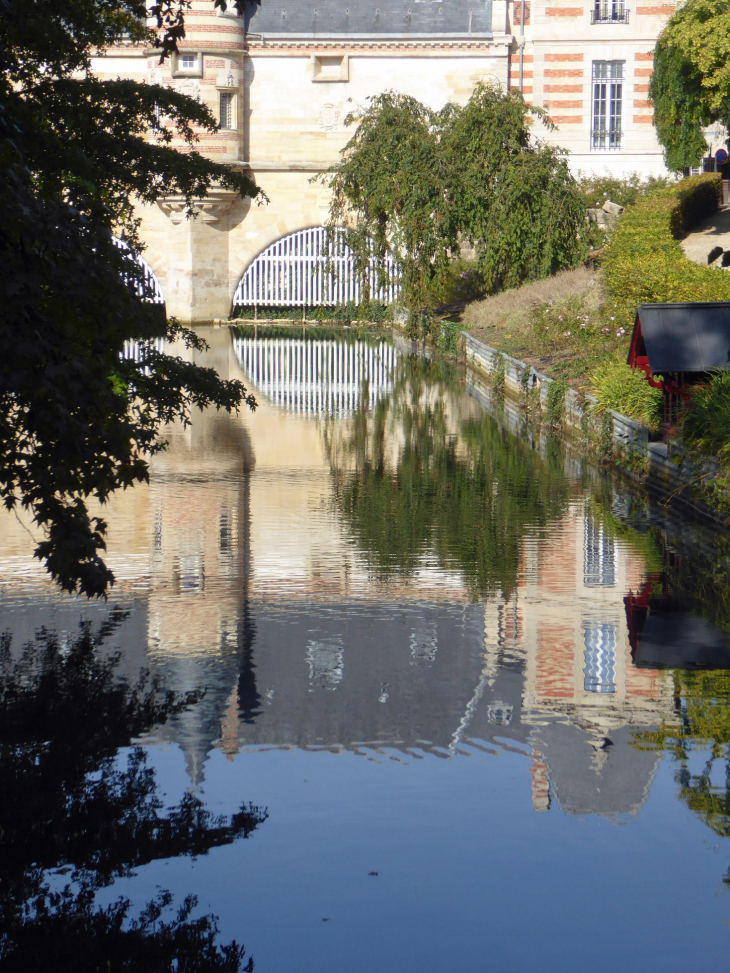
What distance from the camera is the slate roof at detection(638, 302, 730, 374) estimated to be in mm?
13711

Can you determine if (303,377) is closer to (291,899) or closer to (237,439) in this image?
(237,439)

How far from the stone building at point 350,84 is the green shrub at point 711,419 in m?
26.5

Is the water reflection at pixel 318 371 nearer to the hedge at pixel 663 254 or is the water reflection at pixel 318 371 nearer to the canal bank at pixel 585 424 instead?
the canal bank at pixel 585 424

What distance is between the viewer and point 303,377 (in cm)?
2589

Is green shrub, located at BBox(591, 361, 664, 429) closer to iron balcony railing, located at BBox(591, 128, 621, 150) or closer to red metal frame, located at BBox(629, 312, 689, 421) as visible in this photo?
red metal frame, located at BBox(629, 312, 689, 421)

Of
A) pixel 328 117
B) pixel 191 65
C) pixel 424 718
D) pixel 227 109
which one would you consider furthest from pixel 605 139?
pixel 424 718

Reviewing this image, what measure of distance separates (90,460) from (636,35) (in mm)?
37242

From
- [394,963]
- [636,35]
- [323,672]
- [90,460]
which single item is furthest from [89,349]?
[636,35]

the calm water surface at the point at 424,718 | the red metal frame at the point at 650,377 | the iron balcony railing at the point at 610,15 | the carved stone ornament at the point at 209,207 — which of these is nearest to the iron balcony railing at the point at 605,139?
the iron balcony railing at the point at 610,15

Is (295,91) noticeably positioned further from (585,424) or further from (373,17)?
(585,424)

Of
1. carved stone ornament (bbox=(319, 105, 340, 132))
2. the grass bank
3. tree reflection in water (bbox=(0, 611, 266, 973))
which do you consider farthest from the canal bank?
carved stone ornament (bbox=(319, 105, 340, 132))

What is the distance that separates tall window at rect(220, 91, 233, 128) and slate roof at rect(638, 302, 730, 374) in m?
26.6

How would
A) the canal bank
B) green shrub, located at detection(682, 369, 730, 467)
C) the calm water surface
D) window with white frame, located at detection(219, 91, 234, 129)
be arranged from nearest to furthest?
the calm water surface → green shrub, located at detection(682, 369, 730, 467) → the canal bank → window with white frame, located at detection(219, 91, 234, 129)

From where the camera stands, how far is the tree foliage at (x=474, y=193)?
30141 mm
